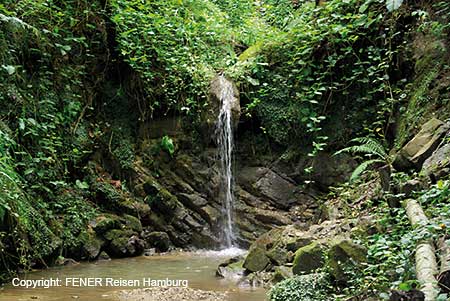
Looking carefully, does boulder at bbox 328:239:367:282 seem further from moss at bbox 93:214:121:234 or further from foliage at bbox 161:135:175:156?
foliage at bbox 161:135:175:156

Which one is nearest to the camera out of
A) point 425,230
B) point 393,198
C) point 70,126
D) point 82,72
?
point 425,230

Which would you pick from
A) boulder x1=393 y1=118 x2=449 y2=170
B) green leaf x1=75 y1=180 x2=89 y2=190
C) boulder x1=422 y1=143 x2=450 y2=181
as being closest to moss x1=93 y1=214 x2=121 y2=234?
green leaf x1=75 y1=180 x2=89 y2=190

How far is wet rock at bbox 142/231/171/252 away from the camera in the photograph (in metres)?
8.68

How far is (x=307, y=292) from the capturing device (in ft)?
14.1

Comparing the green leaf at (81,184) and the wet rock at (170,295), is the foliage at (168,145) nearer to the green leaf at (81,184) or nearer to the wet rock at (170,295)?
the green leaf at (81,184)

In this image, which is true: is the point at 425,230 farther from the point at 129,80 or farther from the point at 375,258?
the point at 129,80

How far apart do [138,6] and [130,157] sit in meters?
3.47

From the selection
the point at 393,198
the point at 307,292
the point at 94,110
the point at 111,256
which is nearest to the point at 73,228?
the point at 111,256

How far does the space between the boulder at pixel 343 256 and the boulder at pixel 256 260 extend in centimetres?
157

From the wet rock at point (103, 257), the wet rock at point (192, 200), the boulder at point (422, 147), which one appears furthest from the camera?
the wet rock at point (192, 200)

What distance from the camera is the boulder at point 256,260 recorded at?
230 inches

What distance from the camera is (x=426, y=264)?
3051mm

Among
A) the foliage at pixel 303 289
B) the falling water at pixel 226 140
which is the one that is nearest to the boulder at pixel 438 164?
the foliage at pixel 303 289

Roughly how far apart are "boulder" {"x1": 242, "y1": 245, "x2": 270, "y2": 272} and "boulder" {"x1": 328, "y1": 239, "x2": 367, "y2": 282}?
1570 mm
